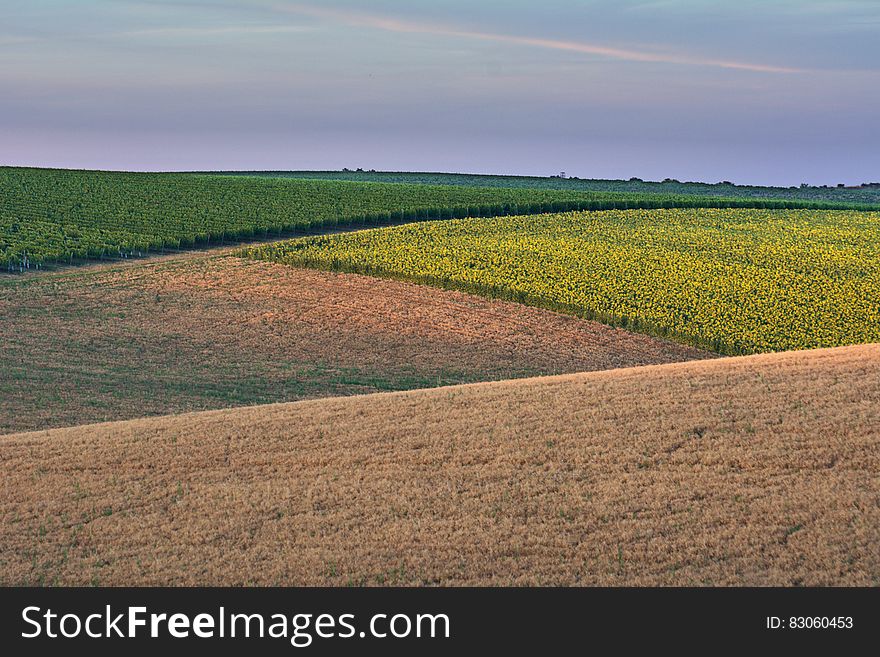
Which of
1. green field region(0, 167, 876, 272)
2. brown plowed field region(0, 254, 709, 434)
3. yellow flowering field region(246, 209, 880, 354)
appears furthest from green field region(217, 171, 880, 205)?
brown plowed field region(0, 254, 709, 434)

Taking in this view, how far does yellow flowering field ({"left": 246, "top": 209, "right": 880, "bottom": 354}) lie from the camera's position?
3806cm

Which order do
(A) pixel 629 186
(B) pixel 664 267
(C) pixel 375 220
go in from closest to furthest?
(B) pixel 664 267 < (C) pixel 375 220 < (A) pixel 629 186

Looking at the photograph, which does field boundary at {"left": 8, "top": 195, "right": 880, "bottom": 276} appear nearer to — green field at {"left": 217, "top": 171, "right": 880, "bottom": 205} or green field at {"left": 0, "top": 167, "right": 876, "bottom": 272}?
green field at {"left": 0, "top": 167, "right": 876, "bottom": 272}

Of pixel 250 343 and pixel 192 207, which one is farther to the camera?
pixel 192 207

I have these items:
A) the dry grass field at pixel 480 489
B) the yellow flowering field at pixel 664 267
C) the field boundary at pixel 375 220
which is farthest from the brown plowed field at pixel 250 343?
the dry grass field at pixel 480 489

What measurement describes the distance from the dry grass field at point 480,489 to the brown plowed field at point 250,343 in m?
6.39

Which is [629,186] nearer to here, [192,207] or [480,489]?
[192,207]

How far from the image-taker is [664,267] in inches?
1909

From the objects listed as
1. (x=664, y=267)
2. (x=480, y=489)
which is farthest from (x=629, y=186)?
(x=480, y=489)

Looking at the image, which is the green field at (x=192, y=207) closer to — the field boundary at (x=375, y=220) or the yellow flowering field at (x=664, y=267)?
the field boundary at (x=375, y=220)

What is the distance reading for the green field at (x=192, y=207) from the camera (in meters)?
59.0

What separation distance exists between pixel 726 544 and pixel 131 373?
2238cm

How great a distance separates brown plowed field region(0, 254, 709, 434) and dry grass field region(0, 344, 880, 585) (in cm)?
639

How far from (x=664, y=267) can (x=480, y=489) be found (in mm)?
33651
